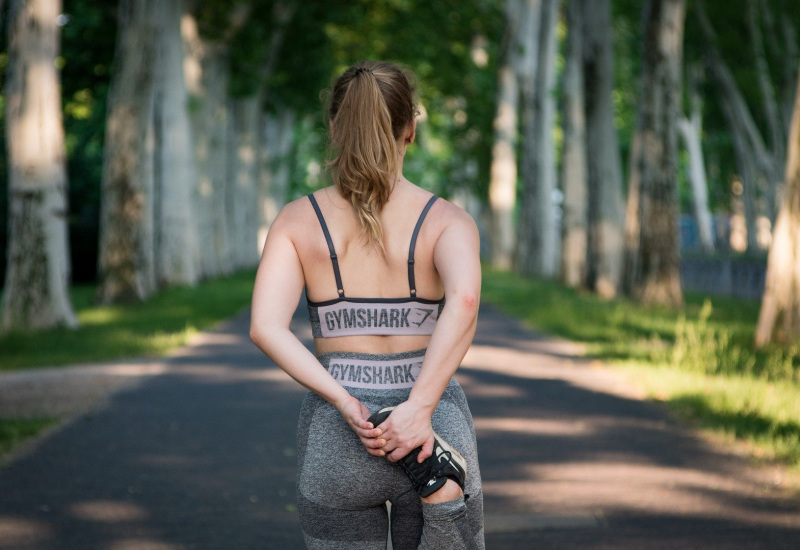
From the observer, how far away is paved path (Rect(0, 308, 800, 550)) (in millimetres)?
5312

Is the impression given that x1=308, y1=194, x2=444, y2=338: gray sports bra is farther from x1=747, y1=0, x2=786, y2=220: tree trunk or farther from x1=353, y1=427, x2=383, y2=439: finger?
x1=747, y1=0, x2=786, y2=220: tree trunk

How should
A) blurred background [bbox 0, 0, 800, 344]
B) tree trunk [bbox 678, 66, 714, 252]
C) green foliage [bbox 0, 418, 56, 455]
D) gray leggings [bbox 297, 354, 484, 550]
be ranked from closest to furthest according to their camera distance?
1. gray leggings [bbox 297, 354, 484, 550]
2. green foliage [bbox 0, 418, 56, 455]
3. blurred background [bbox 0, 0, 800, 344]
4. tree trunk [bbox 678, 66, 714, 252]

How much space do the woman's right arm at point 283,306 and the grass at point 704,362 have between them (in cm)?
453

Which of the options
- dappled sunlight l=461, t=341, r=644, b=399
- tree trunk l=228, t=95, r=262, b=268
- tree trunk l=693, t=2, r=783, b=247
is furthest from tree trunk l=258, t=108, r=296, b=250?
dappled sunlight l=461, t=341, r=644, b=399

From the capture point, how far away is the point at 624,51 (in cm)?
3791

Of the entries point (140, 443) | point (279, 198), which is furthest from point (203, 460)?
point (279, 198)

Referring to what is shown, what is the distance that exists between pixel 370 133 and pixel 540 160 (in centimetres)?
2806

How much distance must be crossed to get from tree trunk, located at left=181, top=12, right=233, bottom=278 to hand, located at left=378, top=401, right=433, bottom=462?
76.6 ft

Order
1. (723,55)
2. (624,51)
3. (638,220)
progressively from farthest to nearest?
(624,51)
(723,55)
(638,220)

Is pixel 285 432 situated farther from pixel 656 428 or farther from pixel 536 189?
pixel 536 189

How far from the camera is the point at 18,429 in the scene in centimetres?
787

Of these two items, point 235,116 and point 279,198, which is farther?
point 279,198

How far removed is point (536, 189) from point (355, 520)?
1121 inches

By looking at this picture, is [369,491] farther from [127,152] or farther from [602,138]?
[602,138]
